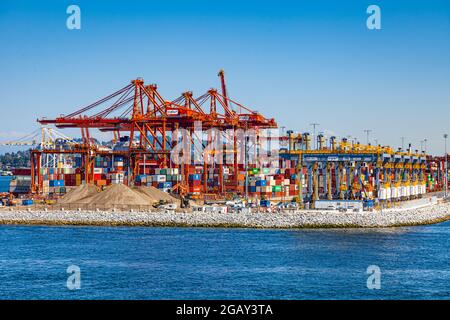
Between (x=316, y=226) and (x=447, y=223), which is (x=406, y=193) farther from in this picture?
(x=316, y=226)

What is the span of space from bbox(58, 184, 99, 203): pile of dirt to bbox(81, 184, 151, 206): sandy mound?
1124 mm

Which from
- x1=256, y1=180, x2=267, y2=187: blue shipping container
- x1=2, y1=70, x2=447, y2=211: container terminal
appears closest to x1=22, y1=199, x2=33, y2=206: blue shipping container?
x1=2, y1=70, x2=447, y2=211: container terminal

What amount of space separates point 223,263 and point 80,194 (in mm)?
31808

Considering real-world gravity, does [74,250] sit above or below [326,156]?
below

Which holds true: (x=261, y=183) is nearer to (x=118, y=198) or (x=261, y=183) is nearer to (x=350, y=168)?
(x=350, y=168)

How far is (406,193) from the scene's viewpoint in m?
73.9

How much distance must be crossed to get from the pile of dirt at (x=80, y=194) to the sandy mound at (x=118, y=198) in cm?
112

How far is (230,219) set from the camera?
5106 centimetres

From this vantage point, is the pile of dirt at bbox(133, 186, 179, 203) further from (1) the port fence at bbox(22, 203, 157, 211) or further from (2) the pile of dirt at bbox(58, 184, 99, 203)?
(1) the port fence at bbox(22, 203, 157, 211)

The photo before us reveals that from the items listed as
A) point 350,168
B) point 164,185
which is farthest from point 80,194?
point 350,168

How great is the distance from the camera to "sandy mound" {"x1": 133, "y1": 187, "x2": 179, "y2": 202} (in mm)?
62722

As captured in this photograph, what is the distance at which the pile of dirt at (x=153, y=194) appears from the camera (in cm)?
6271

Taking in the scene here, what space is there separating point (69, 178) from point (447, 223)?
4039cm
